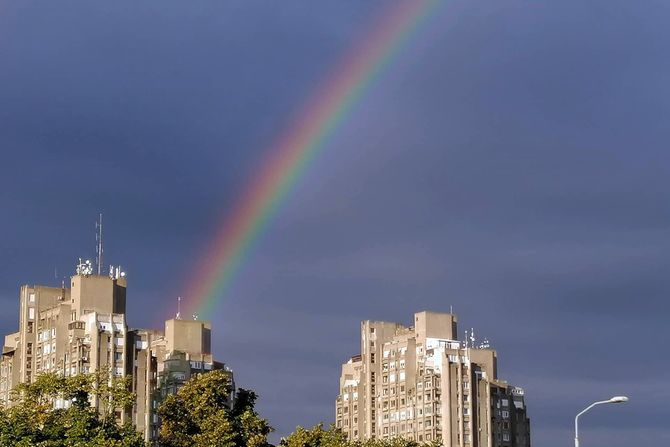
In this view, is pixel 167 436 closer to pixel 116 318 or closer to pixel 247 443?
pixel 247 443

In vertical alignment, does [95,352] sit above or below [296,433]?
above

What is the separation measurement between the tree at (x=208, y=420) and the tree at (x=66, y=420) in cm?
687

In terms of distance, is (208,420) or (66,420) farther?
(208,420)

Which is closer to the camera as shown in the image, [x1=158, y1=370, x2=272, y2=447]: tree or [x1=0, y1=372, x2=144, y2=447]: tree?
[x1=0, y1=372, x2=144, y2=447]: tree

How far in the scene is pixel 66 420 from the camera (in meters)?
118

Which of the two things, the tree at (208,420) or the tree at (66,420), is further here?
the tree at (208,420)

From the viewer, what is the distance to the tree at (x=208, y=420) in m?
126

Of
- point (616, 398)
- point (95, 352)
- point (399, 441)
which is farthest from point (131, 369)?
point (616, 398)

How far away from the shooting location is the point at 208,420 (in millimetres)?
127062

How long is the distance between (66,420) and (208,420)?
14513mm

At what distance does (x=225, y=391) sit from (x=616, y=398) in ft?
154

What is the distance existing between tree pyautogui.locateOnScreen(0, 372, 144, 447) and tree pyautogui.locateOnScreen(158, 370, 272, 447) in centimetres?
687

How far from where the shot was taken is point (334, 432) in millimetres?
133875

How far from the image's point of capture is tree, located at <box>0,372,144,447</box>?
113 metres
